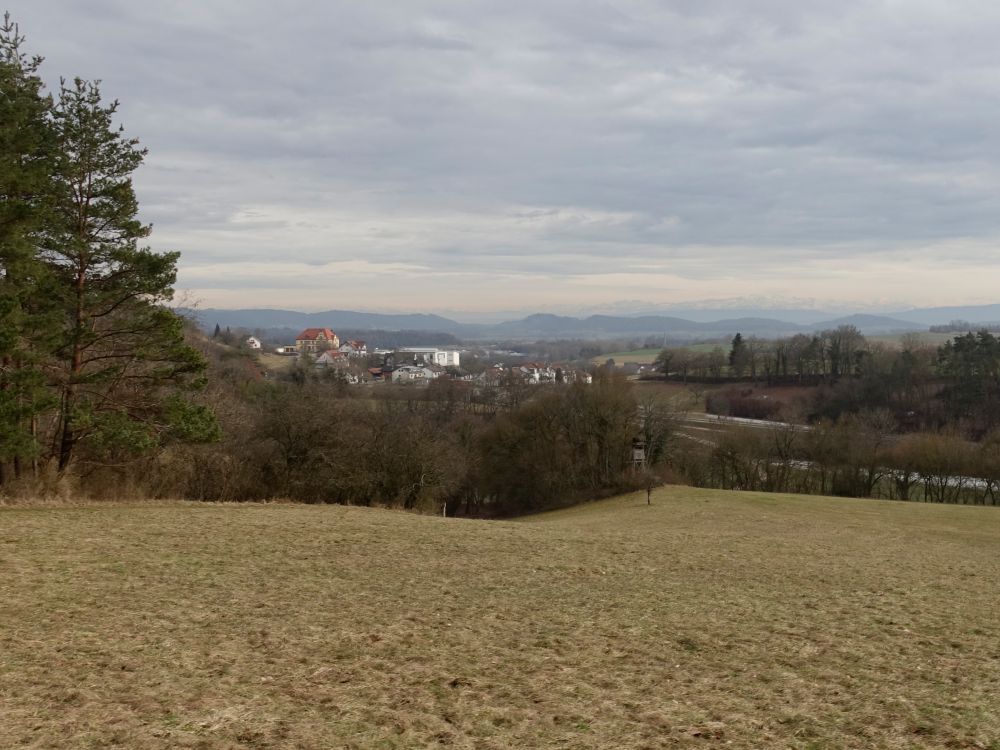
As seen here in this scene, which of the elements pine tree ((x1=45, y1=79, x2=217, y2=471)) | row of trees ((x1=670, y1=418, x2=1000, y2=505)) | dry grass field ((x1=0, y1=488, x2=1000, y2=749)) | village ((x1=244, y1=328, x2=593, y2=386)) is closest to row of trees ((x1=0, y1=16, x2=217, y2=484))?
pine tree ((x1=45, y1=79, x2=217, y2=471))

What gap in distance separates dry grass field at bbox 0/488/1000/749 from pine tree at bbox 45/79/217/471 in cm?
413

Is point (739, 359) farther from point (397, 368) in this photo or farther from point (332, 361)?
point (332, 361)

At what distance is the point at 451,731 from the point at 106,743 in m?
2.55

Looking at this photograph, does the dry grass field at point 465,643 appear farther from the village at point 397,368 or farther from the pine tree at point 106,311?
the village at point 397,368

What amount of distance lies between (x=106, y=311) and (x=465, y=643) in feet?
55.0

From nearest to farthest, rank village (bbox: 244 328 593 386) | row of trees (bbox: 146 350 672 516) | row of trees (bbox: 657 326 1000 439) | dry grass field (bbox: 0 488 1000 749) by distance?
dry grass field (bbox: 0 488 1000 749), row of trees (bbox: 146 350 672 516), row of trees (bbox: 657 326 1000 439), village (bbox: 244 328 593 386)

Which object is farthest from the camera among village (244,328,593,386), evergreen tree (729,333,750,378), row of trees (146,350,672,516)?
evergreen tree (729,333,750,378)

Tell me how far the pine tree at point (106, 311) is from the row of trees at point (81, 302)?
1.2 inches

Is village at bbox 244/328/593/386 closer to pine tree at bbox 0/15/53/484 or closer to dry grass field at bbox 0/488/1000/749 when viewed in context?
pine tree at bbox 0/15/53/484

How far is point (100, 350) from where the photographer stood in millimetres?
20703

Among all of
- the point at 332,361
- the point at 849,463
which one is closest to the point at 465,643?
the point at 849,463

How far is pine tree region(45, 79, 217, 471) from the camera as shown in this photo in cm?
1909

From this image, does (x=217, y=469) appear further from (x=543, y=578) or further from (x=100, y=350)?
(x=543, y=578)

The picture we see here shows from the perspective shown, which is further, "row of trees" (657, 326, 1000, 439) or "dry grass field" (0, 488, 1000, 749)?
"row of trees" (657, 326, 1000, 439)
